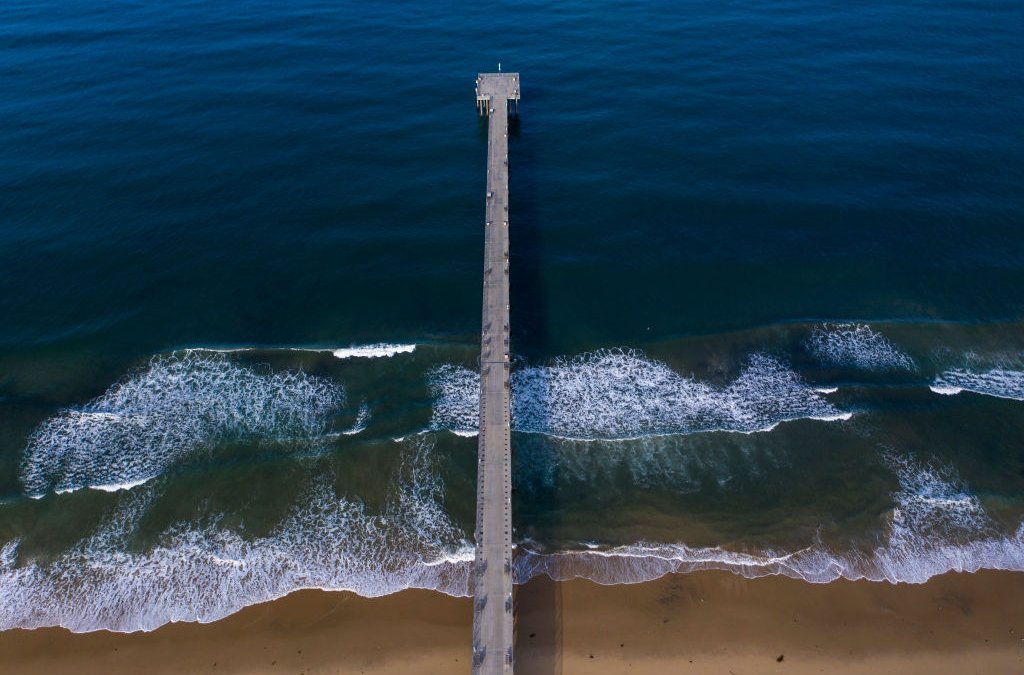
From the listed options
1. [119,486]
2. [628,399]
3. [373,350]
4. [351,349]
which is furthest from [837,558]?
[119,486]

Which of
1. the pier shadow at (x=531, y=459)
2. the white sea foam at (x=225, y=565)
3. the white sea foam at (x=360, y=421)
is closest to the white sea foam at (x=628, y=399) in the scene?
the pier shadow at (x=531, y=459)

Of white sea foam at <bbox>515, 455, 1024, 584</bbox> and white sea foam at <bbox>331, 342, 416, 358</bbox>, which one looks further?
white sea foam at <bbox>331, 342, 416, 358</bbox>

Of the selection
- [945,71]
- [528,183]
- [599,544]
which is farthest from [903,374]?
[945,71]

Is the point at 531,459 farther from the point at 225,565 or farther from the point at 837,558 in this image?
the point at 225,565

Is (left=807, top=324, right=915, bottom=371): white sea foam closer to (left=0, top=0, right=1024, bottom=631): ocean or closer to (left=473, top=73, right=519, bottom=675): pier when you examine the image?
(left=0, top=0, right=1024, bottom=631): ocean

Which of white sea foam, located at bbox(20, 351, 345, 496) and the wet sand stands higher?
white sea foam, located at bbox(20, 351, 345, 496)

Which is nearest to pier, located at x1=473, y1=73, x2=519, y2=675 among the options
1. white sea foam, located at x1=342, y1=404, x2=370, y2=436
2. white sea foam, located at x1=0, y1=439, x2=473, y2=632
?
white sea foam, located at x1=0, y1=439, x2=473, y2=632

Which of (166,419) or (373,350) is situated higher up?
(373,350)
